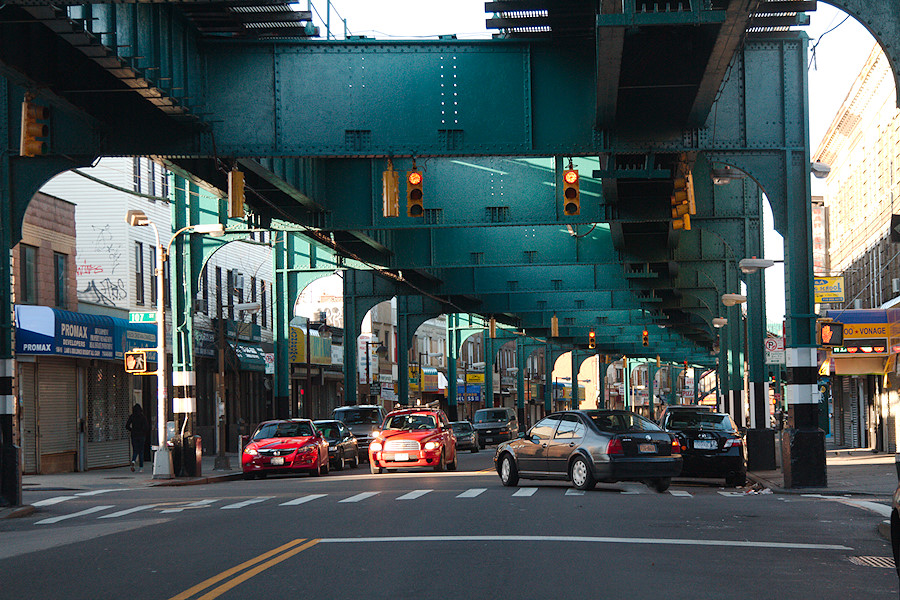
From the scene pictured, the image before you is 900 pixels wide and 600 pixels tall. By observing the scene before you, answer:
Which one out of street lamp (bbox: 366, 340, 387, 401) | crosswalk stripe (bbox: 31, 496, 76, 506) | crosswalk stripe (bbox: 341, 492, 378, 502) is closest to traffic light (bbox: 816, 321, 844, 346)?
crosswalk stripe (bbox: 341, 492, 378, 502)

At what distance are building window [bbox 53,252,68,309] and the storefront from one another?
3.13 ft

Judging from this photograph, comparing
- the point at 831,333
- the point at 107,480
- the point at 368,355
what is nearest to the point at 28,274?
the point at 107,480

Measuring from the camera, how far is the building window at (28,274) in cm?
3303

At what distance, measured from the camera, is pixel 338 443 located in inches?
1375

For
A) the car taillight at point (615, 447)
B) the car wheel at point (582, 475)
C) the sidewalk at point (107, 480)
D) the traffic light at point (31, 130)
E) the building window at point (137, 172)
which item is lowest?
the sidewalk at point (107, 480)

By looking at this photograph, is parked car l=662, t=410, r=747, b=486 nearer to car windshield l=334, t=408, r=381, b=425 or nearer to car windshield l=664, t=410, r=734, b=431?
car windshield l=664, t=410, r=734, b=431

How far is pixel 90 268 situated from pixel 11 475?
2008 centimetres

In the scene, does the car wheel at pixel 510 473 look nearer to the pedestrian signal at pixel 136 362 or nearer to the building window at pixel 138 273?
the pedestrian signal at pixel 136 362

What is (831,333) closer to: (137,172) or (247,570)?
(247,570)

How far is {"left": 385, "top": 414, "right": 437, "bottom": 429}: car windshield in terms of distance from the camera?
31.5 m

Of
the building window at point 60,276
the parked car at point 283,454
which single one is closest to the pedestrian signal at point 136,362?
the parked car at point 283,454

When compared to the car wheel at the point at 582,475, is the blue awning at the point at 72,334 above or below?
above

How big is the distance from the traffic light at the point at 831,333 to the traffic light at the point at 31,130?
13537mm

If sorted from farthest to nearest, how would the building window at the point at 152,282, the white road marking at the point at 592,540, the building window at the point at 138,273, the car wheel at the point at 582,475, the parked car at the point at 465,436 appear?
the parked car at the point at 465,436
the building window at the point at 152,282
the building window at the point at 138,273
the car wheel at the point at 582,475
the white road marking at the point at 592,540
